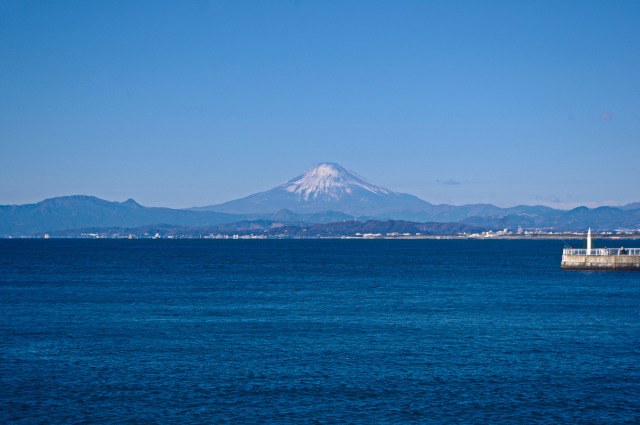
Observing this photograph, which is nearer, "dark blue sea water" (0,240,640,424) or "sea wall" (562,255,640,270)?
"dark blue sea water" (0,240,640,424)

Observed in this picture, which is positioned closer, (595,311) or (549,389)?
(549,389)

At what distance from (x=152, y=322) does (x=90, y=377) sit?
14.4 metres

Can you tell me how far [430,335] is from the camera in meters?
36.8

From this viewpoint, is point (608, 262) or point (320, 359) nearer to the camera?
point (320, 359)

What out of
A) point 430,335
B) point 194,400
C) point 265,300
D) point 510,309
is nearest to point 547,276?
point 510,309

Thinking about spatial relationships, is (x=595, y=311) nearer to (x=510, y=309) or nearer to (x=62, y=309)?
(x=510, y=309)

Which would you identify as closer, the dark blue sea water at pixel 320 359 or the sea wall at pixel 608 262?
the dark blue sea water at pixel 320 359

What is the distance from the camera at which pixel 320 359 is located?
3056 cm

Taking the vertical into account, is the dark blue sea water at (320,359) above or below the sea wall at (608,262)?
below

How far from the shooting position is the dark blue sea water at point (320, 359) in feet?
76.7

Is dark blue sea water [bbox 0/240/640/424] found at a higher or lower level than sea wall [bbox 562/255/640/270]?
lower

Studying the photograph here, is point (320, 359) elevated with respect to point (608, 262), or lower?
lower

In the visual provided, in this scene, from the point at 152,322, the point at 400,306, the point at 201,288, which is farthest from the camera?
the point at 201,288

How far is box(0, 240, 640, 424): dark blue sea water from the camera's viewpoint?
2338 centimetres
